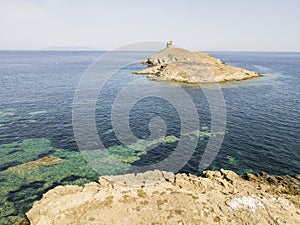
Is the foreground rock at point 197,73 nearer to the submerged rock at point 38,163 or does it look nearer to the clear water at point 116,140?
the clear water at point 116,140

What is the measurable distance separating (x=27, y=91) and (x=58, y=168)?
65885 millimetres

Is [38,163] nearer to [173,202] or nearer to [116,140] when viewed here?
[116,140]

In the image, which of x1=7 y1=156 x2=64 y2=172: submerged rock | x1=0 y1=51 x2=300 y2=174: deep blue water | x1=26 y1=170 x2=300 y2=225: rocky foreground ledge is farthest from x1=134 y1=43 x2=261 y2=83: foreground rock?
x1=26 y1=170 x2=300 y2=225: rocky foreground ledge

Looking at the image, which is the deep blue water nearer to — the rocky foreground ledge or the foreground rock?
the rocky foreground ledge

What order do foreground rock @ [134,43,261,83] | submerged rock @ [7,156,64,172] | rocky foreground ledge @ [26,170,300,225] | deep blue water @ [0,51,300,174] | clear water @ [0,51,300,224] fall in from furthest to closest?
foreground rock @ [134,43,261,83]
deep blue water @ [0,51,300,174]
submerged rock @ [7,156,64,172]
clear water @ [0,51,300,224]
rocky foreground ledge @ [26,170,300,225]

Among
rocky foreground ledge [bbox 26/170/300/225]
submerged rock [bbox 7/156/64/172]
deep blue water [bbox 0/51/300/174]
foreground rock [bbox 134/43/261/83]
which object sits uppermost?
foreground rock [bbox 134/43/261/83]

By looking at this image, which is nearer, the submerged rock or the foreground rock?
the submerged rock

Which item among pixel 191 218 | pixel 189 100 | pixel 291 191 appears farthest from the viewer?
pixel 189 100

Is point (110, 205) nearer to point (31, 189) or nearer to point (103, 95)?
point (31, 189)

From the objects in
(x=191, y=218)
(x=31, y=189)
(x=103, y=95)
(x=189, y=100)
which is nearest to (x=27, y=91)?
(x=103, y=95)

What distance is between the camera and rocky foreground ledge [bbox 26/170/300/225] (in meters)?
23.3

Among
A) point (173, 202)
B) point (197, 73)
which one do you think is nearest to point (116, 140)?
point (173, 202)

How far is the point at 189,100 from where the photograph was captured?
3044 inches

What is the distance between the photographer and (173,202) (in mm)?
25609
